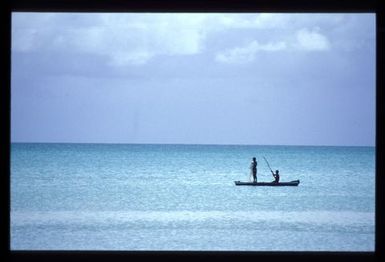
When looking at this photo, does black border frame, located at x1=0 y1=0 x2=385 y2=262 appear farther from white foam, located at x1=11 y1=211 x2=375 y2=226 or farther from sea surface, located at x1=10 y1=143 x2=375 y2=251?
white foam, located at x1=11 y1=211 x2=375 y2=226

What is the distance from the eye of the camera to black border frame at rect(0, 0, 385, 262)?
2740 millimetres

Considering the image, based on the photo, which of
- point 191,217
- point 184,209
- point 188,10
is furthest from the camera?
point 184,209

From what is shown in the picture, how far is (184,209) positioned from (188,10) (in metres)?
13.3

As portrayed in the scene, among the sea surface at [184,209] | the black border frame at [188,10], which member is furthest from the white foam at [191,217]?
the black border frame at [188,10]

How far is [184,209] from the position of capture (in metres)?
16.0

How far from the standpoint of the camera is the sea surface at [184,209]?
986cm

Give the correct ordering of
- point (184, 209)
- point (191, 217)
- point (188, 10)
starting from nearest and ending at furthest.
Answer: point (188, 10), point (191, 217), point (184, 209)

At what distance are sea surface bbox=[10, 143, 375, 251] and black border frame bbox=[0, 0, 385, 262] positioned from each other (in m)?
6.32

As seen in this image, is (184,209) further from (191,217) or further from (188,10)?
(188,10)

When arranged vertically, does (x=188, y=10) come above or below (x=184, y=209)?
above

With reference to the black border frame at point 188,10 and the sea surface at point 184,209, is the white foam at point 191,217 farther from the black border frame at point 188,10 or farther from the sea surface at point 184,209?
the black border frame at point 188,10

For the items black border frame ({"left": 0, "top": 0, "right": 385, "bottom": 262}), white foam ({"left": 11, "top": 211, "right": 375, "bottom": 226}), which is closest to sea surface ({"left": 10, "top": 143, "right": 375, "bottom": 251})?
white foam ({"left": 11, "top": 211, "right": 375, "bottom": 226})

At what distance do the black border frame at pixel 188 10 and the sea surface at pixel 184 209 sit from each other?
20.7ft

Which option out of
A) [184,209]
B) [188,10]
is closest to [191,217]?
[184,209]
